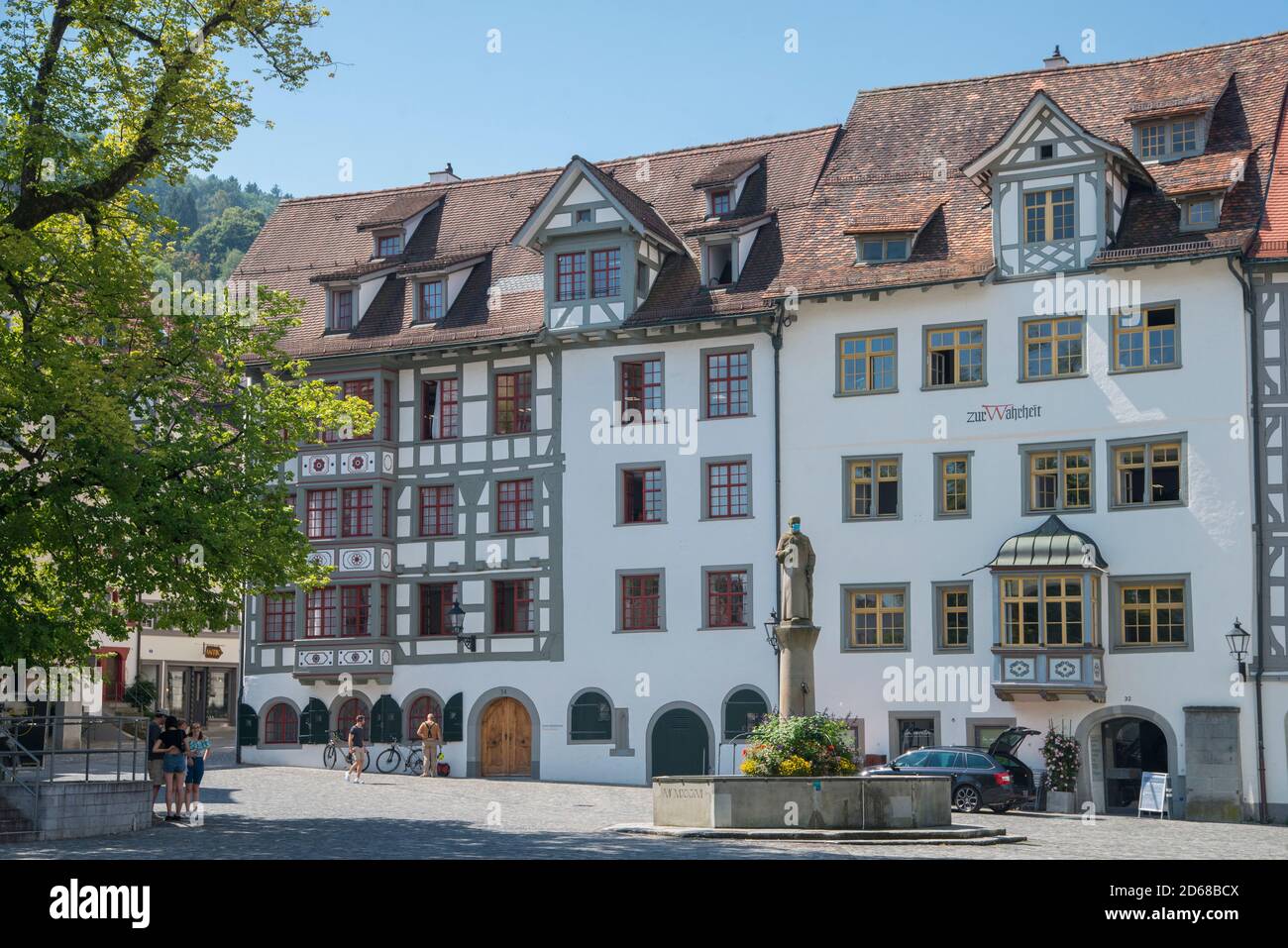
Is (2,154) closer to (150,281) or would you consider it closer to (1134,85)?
(150,281)

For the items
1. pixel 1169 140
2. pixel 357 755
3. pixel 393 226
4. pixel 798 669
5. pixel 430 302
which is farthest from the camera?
pixel 393 226

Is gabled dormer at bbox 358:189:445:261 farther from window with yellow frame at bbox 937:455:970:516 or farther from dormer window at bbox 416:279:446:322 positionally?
window with yellow frame at bbox 937:455:970:516

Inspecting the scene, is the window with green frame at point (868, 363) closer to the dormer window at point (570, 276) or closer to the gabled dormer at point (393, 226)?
the dormer window at point (570, 276)

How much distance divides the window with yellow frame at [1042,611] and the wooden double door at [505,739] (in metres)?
12.8

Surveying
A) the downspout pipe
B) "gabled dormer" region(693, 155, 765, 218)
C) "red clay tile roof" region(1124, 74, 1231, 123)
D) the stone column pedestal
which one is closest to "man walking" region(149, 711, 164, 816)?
the stone column pedestal

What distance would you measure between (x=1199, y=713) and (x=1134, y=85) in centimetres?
1616

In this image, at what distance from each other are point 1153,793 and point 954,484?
28.3 feet

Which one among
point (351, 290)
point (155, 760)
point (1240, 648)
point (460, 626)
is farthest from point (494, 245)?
point (1240, 648)

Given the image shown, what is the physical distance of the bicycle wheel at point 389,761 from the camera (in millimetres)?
48094

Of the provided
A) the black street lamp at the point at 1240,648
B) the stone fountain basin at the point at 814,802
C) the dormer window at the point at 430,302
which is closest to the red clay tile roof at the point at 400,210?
the dormer window at the point at 430,302

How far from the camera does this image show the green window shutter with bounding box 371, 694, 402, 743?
159 ft

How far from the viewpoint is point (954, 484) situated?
43062 millimetres

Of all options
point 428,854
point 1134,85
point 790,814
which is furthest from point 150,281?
point 1134,85

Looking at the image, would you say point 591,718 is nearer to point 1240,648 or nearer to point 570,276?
point 570,276
